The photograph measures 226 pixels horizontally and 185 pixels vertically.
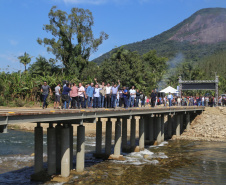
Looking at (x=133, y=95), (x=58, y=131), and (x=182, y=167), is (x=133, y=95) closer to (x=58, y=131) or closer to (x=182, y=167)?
(x=182, y=167)

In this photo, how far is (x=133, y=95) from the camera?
27484mm

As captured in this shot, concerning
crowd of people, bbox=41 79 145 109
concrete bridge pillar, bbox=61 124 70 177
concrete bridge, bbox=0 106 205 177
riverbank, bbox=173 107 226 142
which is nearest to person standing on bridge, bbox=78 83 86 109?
crowd of people, bbox=41 79 145 109

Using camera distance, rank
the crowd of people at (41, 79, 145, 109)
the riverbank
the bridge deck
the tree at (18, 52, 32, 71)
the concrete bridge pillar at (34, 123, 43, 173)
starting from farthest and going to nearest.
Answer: the tree at (18, 52, 32, 71), the riverbank, the crowd of people at (41, 79, 145, 109), the concrete bridge pillar at (34, 123, 43, 173), the bridge deck

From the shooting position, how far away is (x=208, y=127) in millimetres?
36312

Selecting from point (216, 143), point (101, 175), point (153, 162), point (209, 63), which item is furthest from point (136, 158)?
point (209, 63)

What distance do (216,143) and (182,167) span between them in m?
13.1

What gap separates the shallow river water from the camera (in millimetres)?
15938

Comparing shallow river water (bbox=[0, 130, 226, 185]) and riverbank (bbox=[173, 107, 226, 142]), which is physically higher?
riverbank (bbox=[173, 107, 226, 142])

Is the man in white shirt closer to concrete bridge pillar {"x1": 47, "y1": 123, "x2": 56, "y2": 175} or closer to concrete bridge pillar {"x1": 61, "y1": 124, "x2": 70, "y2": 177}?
concrete bridge pillar {"x1": 61, "y1": 124, "x2": 70, "y2": 177}

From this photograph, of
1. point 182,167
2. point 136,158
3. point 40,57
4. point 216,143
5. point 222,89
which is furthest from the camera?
point 222,89

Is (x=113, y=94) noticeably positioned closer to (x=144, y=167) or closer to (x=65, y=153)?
(x=144, y=167)

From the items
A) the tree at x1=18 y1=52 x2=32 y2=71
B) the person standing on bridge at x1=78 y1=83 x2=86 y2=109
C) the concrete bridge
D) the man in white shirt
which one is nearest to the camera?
the concrete bridge

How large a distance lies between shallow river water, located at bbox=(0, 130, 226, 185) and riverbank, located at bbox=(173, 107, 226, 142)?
727cm

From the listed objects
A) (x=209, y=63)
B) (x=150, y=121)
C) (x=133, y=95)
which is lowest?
(x=150, y=121)
